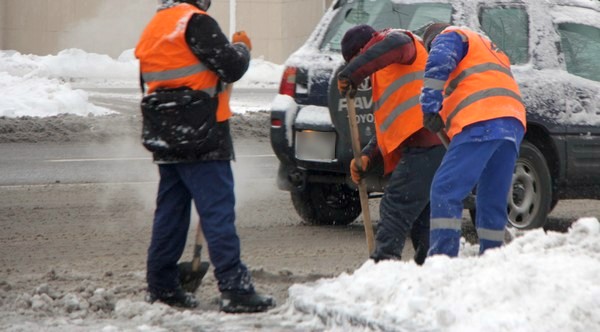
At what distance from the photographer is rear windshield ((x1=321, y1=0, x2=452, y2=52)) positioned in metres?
9.38

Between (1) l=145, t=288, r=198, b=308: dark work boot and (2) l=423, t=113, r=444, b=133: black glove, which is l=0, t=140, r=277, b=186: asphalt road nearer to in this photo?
(1) l=145, t=288, r=198, b=308: dark work boot

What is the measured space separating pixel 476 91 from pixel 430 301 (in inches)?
66.8

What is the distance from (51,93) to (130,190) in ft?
26.4

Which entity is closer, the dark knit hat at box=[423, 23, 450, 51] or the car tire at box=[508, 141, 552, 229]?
the dark knit hat at box=[423, 23, 450, 51]

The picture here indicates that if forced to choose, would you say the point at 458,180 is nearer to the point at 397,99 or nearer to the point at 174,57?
the point at 397,99

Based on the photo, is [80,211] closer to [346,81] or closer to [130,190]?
[130,190]

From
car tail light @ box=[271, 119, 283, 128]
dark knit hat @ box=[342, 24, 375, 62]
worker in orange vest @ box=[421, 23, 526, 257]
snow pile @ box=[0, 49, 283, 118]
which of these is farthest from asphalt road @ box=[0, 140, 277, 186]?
worker in orange vest @ box=[421, 23, 526, 257]

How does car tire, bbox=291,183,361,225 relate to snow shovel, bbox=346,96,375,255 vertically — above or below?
below

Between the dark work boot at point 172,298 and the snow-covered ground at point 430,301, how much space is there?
0.13 m

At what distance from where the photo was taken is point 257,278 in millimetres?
7777

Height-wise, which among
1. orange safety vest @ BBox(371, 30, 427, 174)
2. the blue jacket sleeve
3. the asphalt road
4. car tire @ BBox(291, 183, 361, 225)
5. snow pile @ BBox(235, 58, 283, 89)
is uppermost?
the blue jacket sleeve

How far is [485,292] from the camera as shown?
548 centimetres

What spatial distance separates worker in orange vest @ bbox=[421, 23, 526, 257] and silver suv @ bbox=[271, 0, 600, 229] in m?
1.98

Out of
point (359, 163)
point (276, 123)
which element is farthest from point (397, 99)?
point (276, 123)
